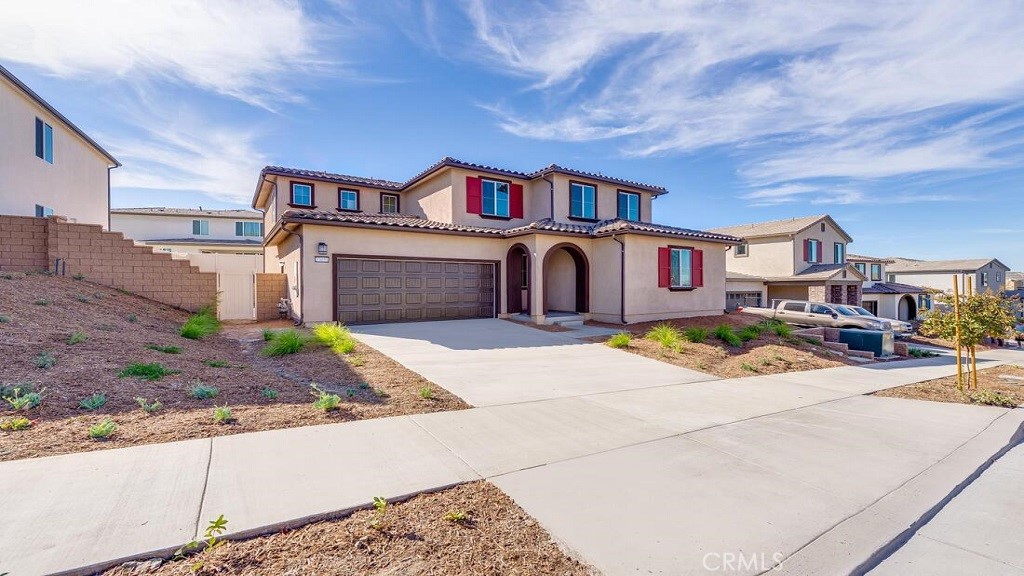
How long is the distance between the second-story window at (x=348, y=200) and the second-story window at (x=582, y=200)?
9695 mm

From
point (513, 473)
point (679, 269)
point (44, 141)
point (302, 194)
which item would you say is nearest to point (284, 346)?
point (513, 473)

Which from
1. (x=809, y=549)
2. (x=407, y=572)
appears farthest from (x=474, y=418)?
(x=809, y=549)

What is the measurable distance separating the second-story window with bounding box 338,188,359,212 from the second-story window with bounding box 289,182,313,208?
1.18 m

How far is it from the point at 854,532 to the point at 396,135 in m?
14.3

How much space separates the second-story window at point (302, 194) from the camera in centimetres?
1830

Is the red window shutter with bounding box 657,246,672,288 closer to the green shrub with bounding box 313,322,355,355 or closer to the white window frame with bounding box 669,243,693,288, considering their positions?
the white window frame with bounding box 669,243,693,288

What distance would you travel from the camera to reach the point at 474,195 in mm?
17094

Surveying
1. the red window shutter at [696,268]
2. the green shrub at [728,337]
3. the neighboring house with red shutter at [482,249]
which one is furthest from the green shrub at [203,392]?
the red window shutter at [696,268]

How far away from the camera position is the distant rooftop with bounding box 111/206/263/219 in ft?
98.9

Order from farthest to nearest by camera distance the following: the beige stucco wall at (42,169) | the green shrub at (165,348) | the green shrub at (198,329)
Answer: the beige stucco wall at (42,169)
the green shrub at (198,329)
the green shrub at (165,348)

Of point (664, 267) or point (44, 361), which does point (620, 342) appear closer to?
point (664, 267)

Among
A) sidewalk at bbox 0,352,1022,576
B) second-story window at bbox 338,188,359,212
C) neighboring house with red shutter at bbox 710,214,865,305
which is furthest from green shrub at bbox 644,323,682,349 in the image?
neighboring house with red shutter at bbox 710,214,865,305

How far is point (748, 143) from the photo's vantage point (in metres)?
17.0

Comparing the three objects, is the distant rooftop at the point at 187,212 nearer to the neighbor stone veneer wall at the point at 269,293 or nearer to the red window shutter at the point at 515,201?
the neighbor stone veneer wall at the point at 269,293
